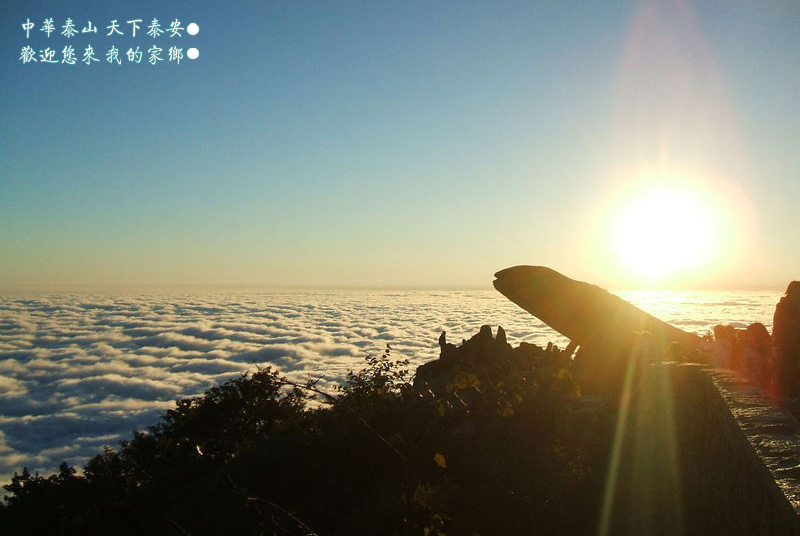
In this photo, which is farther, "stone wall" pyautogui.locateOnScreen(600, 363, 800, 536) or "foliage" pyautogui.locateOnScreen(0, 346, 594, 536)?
"foliage" pyautogui.locateOnScreen(0, 346, 594, 536)

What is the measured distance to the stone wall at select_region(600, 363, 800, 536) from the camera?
4398mm

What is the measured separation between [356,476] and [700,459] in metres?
7.47

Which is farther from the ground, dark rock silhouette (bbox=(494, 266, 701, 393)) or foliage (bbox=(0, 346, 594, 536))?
dark rock silhouette (bbox=(494, 266, 701, 393))

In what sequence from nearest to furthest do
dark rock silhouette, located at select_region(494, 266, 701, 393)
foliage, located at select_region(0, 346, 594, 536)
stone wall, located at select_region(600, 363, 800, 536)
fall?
stone wall, located at select_region(600, 363, 800, 536)
foliage, located at select_region(0, 346, 594, 536)
dark rock silhouette, located at select_region(494, 266, 701, 393)

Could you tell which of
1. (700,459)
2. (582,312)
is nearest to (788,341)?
(700,459)

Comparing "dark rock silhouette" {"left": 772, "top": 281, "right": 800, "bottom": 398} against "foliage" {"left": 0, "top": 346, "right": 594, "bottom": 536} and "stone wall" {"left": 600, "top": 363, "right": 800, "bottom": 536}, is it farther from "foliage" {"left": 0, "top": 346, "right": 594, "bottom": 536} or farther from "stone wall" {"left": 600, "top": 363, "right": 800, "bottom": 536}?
"foliage" {"left": 0, "top": 346, "right": 594, "bottom": 536}

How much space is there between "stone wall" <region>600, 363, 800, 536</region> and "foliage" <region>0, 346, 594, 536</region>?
3.35 ft

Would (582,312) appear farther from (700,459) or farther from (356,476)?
(700,459)

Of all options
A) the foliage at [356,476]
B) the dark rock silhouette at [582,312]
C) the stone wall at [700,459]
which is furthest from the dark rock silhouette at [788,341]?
the dark rock silhouette at [582,312]

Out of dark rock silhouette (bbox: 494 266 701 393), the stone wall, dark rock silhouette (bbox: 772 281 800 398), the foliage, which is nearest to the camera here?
the stone wall

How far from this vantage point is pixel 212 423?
1895 cm

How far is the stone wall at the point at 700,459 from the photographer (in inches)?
173

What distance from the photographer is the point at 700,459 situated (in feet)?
23.6

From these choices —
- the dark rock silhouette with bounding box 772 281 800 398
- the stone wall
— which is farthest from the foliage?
the dark rock silhouette with bounding box 772 281 800 398
